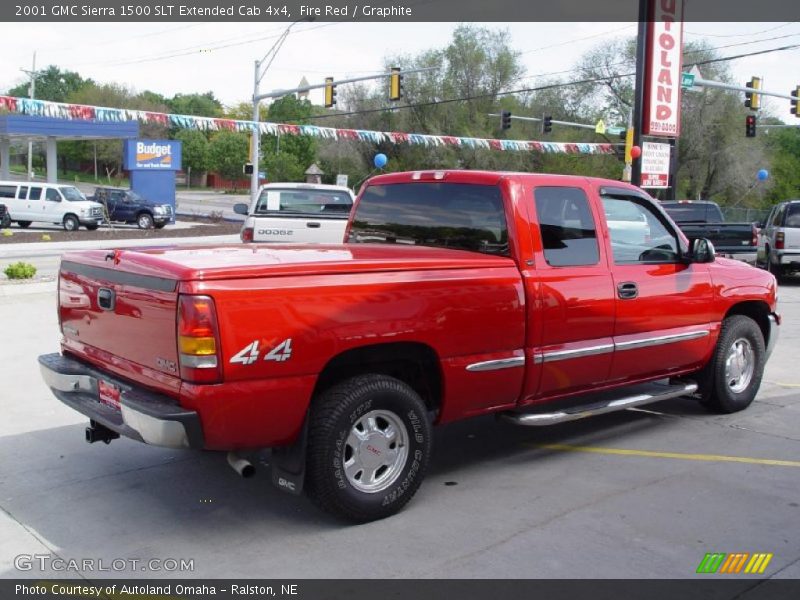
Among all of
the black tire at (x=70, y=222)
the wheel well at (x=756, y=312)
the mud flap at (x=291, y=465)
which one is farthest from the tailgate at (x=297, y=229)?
the black tire at (x=70, y=222)

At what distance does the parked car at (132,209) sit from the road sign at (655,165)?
23.2 metres

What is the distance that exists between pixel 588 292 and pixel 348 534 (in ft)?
7.47

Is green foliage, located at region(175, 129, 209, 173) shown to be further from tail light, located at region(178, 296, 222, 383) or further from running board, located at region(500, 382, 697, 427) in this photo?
tail light, located at region(178, 296, 222, 383)

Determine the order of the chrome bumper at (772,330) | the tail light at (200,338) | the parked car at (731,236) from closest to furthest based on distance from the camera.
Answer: the tail light at (200,338) → the chrome bumper at (772,330) → the parked car at (731,236)

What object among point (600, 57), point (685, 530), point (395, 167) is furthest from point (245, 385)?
point (600, 57)

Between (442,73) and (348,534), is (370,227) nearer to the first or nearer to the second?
(348,534)

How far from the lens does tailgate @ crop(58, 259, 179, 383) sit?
4.23m

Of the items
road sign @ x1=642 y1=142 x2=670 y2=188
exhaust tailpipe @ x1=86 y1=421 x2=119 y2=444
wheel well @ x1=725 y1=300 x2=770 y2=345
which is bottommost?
exhaust tailpipe @ x1=86 y1=421 x2=119 y2=444

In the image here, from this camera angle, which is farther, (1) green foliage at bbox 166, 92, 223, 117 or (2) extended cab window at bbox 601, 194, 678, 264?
(1) green foliage at bbox 166, 92, 223, 117

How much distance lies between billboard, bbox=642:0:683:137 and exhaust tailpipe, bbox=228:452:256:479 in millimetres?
13255

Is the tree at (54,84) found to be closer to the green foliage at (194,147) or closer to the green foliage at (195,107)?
the green foliage at (195,107)

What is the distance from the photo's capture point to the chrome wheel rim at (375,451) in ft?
15.2

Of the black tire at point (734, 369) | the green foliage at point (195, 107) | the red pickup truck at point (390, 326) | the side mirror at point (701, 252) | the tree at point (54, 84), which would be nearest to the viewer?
the red pickup truck at point (390, 326)

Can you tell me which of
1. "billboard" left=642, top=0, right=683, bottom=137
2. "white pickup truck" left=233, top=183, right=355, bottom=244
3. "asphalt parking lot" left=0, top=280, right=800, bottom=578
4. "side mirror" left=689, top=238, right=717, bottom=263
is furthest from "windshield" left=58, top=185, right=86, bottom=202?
"side mirror" left=689, top=238, right=717, bottom=263
